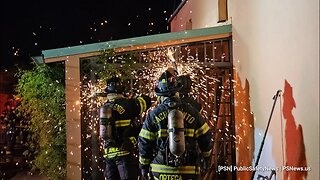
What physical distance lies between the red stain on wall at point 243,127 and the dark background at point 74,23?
17.2 metres

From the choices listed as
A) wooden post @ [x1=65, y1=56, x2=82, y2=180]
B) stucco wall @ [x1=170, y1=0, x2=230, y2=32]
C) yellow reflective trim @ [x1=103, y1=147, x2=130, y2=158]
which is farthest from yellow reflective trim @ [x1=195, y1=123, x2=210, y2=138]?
stucco wall @ [x1=170, y1=0, x2=230, y2=32]

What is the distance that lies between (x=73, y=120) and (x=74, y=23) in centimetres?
2249

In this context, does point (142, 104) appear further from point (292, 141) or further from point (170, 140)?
point (292, 141)

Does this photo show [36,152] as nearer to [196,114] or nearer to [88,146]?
[88,146]

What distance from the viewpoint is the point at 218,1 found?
30.1 ft

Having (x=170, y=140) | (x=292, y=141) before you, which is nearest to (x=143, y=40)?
(x=170, y=140)

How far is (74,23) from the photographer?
30.1 meters

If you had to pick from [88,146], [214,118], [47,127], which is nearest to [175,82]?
[214,118]

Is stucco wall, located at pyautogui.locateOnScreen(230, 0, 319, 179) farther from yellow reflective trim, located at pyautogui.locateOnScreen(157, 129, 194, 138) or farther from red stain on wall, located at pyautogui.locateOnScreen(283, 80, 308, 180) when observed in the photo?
yellow reflective trim, located at pyautogui.locateOnScreen(157, 129, 194, 138)

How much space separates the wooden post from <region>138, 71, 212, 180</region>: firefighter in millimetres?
3809

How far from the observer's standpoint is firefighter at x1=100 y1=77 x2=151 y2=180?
666 cm

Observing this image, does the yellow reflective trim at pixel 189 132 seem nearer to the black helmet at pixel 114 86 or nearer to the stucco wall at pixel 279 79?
the stucco wall at pixel 279 79

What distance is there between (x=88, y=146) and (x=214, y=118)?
2.77 m

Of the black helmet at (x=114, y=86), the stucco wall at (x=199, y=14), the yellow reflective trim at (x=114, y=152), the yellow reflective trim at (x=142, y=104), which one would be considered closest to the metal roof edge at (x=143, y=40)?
the stucco wall at (x=199, y=14)
